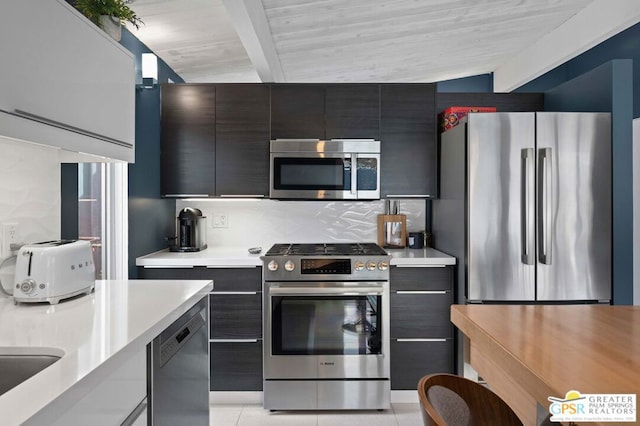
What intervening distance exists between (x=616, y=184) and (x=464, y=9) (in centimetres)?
161

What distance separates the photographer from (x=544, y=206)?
8.36 ft

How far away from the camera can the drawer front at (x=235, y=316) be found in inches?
111

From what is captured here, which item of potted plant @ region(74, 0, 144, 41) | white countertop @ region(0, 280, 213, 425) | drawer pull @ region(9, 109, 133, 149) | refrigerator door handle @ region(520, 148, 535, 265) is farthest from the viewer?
refrigerator door handle @ region(520, 148, 535, 265)

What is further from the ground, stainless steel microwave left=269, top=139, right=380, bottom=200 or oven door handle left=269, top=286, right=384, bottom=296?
stainless steel microwave left=269, top=139, right=380, bottom=200

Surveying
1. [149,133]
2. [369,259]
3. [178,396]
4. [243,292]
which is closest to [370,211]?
[369,259]

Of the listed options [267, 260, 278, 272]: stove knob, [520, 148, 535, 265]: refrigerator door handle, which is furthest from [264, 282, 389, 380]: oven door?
[520, 148, 535, 265]: refrigerator door handle

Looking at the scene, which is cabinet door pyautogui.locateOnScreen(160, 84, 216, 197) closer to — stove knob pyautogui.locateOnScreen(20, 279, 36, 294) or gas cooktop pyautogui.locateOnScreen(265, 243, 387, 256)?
gas cooktop pyautogui.locateOnScreen(265, 243, 387, 256)

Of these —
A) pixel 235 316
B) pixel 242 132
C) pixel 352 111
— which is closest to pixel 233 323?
pixel 235 316

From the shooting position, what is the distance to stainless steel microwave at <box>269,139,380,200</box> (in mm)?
3117

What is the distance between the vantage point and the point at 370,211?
3.52m

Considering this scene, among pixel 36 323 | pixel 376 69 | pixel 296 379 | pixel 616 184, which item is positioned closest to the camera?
pixel 36 323

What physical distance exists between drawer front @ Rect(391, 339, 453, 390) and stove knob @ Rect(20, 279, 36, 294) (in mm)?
2120

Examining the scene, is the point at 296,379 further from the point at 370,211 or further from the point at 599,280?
the point at 599,280

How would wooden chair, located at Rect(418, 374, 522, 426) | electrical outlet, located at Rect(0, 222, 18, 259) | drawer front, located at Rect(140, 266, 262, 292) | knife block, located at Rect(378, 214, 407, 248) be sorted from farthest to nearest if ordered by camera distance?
knife block, located at Rect(378, 214, 407, 248), drawer front, located at Rect(140, 266, 262, 292), electrical outlet, located at Rect(0, 222, 18, 259), wooden chair, located at Rect(418, 374, 522, 426)
